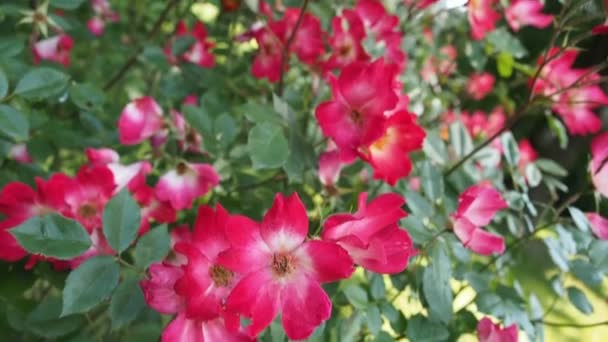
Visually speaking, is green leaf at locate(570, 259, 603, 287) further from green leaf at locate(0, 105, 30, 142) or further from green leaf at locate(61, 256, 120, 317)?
green leaf at locate(0, 105, 30, 142)

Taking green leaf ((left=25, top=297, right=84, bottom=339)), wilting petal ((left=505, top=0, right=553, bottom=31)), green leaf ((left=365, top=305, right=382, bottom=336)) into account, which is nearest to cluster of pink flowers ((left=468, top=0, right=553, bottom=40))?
wilting petal ((left=505, top=0, right=553, bottom=31))

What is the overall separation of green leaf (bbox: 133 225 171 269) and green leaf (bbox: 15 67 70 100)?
225 millimetres

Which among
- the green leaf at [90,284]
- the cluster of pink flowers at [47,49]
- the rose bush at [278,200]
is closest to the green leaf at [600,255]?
the rose bush at [278,200]

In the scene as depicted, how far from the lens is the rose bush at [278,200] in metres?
0.54

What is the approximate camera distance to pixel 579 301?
902 millimetres

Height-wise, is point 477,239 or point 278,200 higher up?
point 278,200

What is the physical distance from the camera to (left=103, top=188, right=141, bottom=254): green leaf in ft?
2.08

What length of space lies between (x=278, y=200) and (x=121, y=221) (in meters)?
0.22

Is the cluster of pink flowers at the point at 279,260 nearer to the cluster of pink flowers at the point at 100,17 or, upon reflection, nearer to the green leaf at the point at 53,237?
the green leaf at the point at 53,237

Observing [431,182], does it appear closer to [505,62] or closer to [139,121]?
[139,121]

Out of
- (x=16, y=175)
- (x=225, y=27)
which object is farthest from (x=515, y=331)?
(x=225, y=27)

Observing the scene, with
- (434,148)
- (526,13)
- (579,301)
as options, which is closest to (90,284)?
(434,148)

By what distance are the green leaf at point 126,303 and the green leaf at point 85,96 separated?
336 mm

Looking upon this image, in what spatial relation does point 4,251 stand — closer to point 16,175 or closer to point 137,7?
point 16,175
